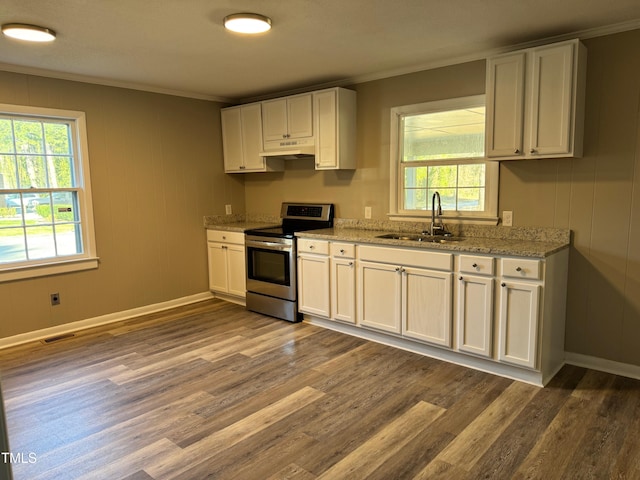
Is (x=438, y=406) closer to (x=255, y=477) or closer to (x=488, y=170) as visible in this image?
(x=255, y=477)

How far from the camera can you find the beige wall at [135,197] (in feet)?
13.3

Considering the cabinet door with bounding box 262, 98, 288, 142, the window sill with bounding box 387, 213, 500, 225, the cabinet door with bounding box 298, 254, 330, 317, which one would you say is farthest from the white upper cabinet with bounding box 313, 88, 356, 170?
the cabinet door with bounding box 298, 254, 330, 317

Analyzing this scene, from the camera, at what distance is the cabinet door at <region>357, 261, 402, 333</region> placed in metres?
3.63

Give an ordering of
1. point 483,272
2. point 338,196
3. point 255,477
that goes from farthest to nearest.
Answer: point 338,196 → point 483,272 → point 255,477

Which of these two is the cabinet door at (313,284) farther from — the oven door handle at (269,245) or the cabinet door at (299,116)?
the cabinet door at (299,116)

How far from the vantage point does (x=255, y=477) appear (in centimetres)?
214

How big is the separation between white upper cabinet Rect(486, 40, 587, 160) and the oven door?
6.76ft

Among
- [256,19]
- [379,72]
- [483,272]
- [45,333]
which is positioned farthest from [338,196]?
[45,333]

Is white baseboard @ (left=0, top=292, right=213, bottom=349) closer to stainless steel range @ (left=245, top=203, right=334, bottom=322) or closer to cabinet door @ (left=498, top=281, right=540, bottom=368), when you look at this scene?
stainless steel range @ (left=245, top=203, right=334, bottom=322)

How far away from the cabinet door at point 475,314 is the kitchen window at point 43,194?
3380 mm

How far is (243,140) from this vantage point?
5152 mm

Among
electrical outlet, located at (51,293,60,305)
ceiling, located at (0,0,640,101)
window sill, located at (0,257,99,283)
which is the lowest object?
electrical outlet, located at (51,293,60,305)

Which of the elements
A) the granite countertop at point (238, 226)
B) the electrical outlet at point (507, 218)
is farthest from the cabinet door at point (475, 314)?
the granite countertop at point (238, 226)

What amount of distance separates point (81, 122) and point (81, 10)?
1.81 m
